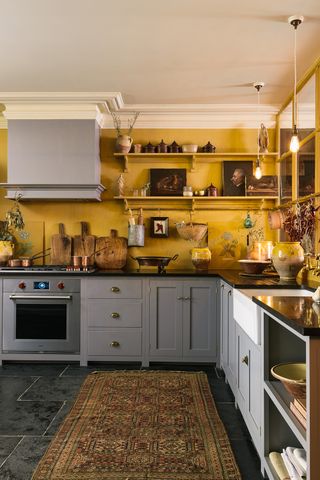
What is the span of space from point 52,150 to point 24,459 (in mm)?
2831

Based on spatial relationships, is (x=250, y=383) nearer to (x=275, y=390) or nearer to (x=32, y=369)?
(x=275, y=390)

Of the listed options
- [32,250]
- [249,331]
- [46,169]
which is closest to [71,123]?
[46,169]

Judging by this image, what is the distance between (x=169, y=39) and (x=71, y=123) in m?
1.56

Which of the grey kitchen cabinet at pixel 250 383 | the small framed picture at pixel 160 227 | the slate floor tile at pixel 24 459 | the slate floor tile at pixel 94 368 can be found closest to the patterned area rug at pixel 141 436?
the slate floor tile at pixel 24 459

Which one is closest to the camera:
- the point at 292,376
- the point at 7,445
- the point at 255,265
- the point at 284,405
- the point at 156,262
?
the point at 284,405

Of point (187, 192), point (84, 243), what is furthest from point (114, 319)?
point (187, 192)

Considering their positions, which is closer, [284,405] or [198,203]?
[284,405]

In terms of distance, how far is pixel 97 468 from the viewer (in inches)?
83.5

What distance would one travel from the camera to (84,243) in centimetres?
443

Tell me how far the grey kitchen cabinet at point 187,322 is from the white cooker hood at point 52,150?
1264 millimetres

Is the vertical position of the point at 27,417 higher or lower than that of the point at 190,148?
lower

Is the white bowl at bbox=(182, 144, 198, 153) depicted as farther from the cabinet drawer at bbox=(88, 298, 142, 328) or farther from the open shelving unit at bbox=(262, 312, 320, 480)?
the open shelving unit at bbox=(262, 312, 320, 480)

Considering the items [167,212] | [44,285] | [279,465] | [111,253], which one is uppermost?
[167,212]

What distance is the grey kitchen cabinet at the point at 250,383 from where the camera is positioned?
2.15 meters
